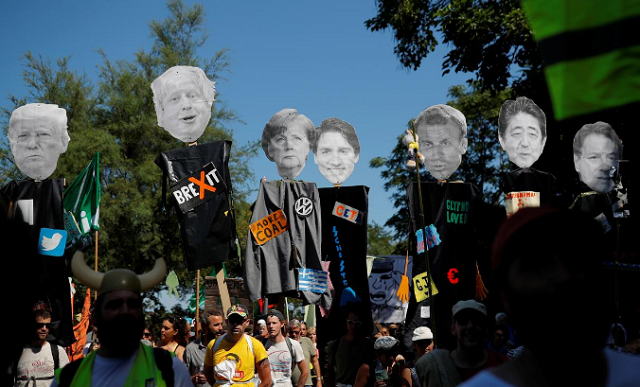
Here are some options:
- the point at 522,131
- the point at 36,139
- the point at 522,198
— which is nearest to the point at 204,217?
the point at 36,139

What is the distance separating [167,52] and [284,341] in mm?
22729

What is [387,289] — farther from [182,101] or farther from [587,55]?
[587,55]

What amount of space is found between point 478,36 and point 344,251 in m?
7.74

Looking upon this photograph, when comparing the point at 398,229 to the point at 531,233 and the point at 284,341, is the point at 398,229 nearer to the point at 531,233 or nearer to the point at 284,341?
the point at 284,341

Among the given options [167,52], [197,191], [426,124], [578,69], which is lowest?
[578,69]

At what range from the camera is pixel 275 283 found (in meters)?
10.2

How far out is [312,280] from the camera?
33.4 feet

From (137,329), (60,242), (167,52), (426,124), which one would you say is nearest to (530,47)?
(426,124)

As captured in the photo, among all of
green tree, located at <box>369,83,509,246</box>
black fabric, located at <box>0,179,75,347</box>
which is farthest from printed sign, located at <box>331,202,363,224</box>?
green tree, located at <box>369,83,509,246</box>

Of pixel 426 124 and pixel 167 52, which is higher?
pixel 167 52

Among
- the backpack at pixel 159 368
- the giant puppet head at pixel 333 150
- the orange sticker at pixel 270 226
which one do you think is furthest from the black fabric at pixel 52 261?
the backpack at pixel 159 368

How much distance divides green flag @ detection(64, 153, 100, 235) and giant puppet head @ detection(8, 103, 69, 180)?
1.65 meters

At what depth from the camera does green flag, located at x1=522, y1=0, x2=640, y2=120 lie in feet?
6.48

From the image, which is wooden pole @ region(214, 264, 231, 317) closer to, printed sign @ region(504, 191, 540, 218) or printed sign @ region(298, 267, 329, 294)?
printed sign @ region(298, 267, 329, 294)
